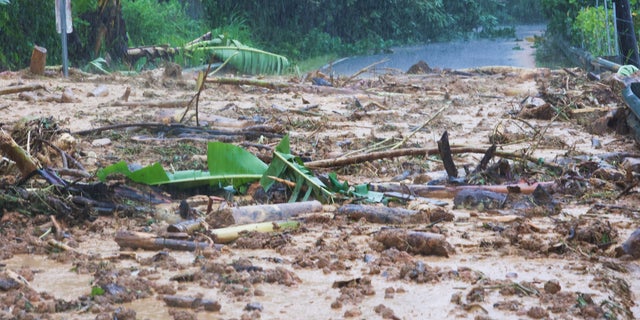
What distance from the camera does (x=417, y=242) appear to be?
471 cm

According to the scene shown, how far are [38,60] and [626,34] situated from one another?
9889mm

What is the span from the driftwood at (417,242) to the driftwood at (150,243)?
0.88 m

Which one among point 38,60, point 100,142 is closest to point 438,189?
point 100,142

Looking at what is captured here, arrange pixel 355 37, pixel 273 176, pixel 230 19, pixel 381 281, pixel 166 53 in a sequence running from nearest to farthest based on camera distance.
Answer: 1. pixel 381 281
2. pixel 273 176
3. pixel 166 53
4. pixel 230 19
5. pixel 355 37

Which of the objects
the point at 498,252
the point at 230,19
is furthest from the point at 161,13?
the point at 498,252

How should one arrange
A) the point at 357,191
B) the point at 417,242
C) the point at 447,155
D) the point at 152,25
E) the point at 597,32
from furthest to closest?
the point at 152,25 → the point at 597,32 → the point at 447,155 → the point at 357,191 → the point at 417,242

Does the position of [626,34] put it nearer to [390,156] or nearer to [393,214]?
[390,156]

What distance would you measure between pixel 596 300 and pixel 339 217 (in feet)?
6.22

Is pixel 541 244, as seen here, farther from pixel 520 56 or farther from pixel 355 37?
pixel 355 37

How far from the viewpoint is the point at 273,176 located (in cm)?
611

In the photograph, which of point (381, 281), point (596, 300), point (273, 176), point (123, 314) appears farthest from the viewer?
point (273, 176)

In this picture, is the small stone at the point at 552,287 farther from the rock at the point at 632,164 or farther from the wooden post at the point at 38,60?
the wooden post at the point at 38,60

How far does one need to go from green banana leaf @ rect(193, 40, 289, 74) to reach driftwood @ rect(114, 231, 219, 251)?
1344 centimetres

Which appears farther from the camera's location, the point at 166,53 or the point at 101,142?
the point at 166,53
